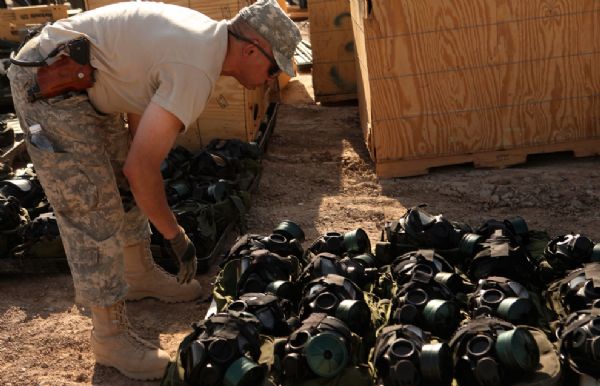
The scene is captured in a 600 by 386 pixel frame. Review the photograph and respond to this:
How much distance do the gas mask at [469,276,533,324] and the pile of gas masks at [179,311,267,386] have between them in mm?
1116

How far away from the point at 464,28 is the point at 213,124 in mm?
2352

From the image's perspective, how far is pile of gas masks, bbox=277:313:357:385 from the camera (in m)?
3.72

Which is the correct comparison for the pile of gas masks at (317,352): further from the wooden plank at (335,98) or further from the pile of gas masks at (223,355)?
the wooden plank at (335,98)

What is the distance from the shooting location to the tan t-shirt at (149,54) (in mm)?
3879

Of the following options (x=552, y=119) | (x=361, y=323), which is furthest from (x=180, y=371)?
(x=552, y=119)

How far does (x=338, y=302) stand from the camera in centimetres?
416

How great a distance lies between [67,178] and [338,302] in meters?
1.53

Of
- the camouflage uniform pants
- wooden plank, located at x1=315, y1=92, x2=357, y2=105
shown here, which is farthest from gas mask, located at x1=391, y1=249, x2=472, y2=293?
wooden plank, located at x1=315, y1=92, x2=357, y2=105

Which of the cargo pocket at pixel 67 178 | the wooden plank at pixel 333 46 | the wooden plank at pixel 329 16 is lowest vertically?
the wooden plank at pixel 333 46

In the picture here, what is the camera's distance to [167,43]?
3977mm

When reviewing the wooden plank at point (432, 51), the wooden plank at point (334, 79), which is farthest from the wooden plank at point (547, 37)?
the wooden plank at point (334, 79)

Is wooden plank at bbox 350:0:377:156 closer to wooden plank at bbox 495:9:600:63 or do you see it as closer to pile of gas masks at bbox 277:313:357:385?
wooden plank at bbox 495:9:600:63

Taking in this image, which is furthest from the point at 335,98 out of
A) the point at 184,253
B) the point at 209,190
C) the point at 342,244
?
the point at 184,253

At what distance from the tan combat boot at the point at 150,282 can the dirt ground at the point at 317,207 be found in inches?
2.3
